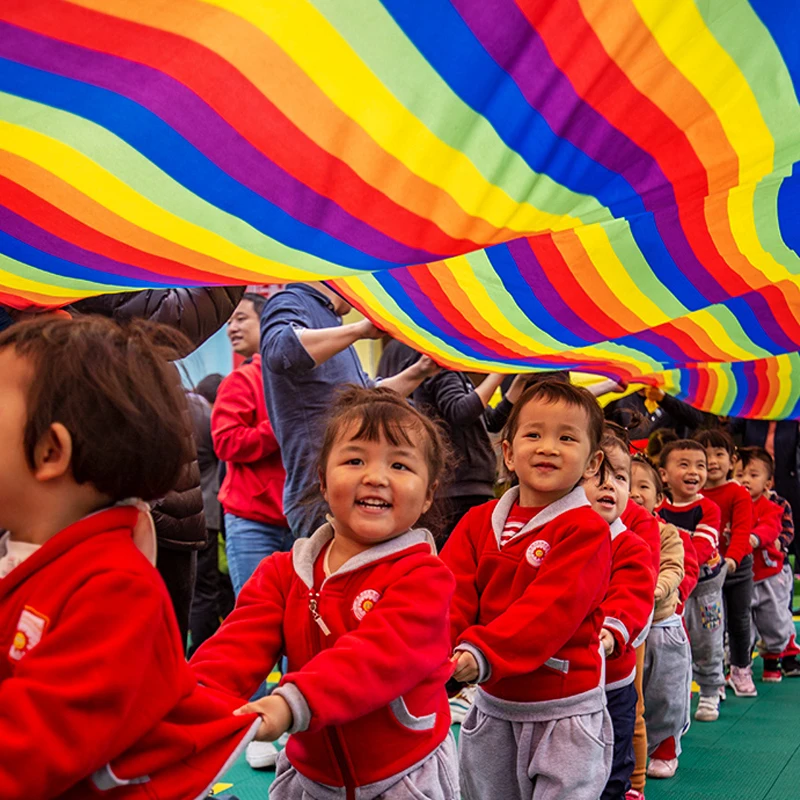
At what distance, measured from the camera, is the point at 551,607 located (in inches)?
85.3

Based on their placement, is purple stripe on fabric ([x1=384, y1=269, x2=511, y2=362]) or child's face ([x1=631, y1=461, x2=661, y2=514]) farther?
child's face ([x1=631, y1=461, x2=661, y2=514])

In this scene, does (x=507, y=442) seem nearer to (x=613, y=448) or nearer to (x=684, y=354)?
(x=613, y=448)

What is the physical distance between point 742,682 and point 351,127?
4.11 metres

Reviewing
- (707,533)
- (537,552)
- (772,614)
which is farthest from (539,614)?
(772,614)

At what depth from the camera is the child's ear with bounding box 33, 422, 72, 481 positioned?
1.19 m

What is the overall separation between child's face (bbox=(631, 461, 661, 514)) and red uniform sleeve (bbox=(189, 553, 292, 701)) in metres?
2.13

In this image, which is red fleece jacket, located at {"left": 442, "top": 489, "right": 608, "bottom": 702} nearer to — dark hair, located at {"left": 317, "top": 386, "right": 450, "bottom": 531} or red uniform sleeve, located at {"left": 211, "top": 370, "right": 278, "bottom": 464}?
dark hair, located at {"left": 317, "top": 386, "right": 450, "bottom": 531}

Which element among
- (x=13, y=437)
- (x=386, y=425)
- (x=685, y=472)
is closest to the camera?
(x=13, y=437)

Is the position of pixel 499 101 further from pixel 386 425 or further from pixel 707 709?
pixel 707 709

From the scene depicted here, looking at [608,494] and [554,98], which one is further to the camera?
[608,494]

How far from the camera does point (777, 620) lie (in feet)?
17.2

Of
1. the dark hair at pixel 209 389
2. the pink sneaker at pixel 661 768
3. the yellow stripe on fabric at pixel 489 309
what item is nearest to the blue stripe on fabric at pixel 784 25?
the yellow stripe on fabric at pixel 489 309

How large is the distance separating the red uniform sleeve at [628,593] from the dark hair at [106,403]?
159cm

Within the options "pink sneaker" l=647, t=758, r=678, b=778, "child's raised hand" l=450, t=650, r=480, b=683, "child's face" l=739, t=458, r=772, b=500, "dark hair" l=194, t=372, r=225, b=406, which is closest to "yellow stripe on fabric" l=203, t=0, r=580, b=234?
"child's raised hand" l=450, t=650, r=480, b=683
